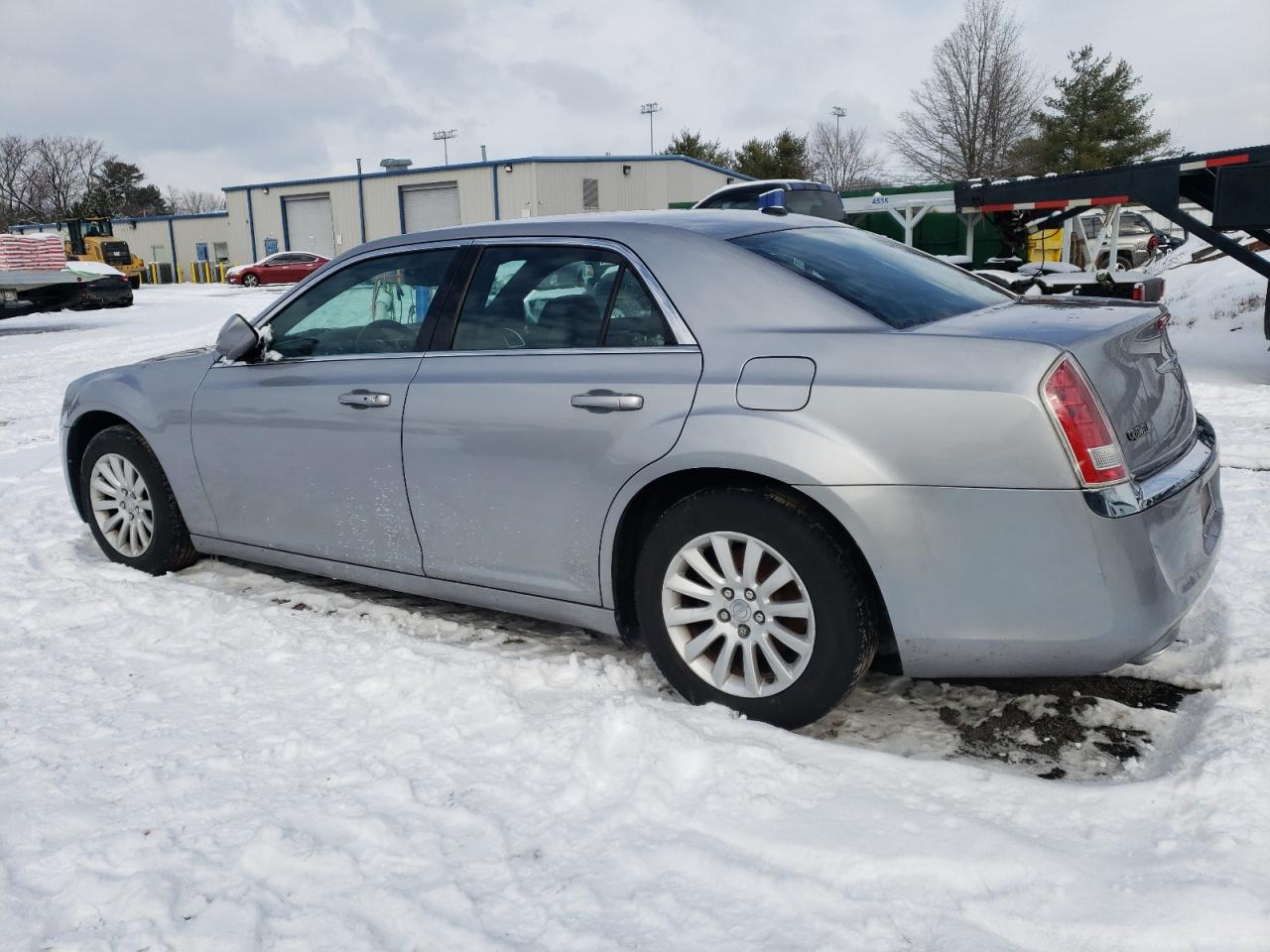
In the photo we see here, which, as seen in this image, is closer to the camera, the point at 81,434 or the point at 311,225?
the point at 81,434

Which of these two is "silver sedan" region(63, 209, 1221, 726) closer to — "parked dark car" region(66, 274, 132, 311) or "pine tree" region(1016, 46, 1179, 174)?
"parked dark car" region(66, 274, 132, 311)

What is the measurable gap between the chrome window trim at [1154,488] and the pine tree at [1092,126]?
49210mm

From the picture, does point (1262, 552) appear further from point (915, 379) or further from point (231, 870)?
point (231, 870)

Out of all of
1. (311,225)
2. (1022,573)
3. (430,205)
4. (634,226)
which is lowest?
(1022,573)

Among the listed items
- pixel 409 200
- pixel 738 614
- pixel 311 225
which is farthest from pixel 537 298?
pixel 311 225

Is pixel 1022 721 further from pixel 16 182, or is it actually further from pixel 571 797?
pixel 16 182

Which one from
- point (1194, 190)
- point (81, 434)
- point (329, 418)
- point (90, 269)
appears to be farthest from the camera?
point (90, 269)

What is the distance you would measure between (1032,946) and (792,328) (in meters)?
1.69

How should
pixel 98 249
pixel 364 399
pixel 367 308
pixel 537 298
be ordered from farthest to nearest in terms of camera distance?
1. pixel 98 249
2. pixel 367 308
3. pixel 364 399
4. pixel 537 298

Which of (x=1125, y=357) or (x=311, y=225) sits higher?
(x=311, y=225)

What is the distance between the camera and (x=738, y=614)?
10.1 feet

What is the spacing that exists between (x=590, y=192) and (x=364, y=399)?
39011 mm

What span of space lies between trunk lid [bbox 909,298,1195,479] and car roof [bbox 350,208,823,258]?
2.52 feet

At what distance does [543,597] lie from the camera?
351cm
